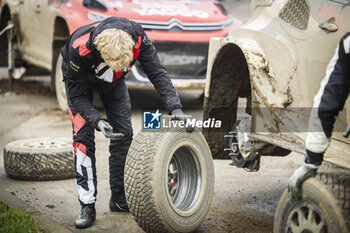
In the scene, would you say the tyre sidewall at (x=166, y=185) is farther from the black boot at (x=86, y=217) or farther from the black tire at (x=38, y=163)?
the black tire at (x=38, y=163)

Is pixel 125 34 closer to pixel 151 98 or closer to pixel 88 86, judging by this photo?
pixel 88 86

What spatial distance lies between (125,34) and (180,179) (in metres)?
1.14

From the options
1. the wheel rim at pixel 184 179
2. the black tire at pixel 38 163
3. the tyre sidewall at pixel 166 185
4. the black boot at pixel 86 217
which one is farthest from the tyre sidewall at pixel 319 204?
the black tire at pixel 38 163

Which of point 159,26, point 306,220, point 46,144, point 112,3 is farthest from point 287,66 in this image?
point 112,3

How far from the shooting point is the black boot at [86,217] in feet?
14.4

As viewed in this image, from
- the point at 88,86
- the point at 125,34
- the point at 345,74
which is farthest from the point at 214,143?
the point at 345,74

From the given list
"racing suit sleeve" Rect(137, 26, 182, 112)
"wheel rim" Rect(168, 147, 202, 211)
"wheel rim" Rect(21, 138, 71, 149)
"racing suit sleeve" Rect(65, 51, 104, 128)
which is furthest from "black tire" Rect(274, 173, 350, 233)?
"wheel rim" Rect(21, 138, 71, 149)

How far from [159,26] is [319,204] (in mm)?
5246

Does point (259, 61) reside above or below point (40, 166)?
above

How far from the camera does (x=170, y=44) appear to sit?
804cm

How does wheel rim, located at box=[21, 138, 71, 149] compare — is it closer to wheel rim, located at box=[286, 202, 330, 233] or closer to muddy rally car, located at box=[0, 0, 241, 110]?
muddy rally car, located at box=[0, 0, 241, 110]

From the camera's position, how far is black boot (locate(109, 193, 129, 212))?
4746mm

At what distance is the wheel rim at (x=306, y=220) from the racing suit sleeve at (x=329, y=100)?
0.25m

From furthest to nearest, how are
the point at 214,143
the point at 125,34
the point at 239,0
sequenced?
the point at 239,0 < the point at 214,143 < the point at 125,34
